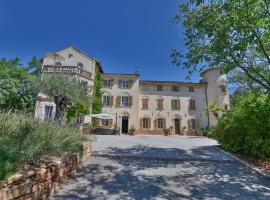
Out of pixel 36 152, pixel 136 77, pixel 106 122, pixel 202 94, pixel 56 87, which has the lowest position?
pixel 36 152

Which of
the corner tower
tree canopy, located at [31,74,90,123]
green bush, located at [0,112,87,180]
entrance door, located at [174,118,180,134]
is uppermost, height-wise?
the corner tower

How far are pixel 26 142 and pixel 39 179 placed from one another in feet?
2.72

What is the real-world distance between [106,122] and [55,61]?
32.9ft

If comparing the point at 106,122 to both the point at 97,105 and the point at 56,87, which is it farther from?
the point at 56,87

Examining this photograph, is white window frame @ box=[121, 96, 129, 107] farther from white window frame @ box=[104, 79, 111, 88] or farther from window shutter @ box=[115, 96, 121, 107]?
white window frame @ box=[104, 79, 111, 88]

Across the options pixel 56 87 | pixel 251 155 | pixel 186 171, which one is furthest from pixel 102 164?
pixel 56 87

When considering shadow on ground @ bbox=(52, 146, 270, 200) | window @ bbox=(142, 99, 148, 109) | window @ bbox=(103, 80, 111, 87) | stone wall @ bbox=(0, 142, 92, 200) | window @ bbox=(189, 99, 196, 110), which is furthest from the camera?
window @ bbox=(189, 99, 196, 110)

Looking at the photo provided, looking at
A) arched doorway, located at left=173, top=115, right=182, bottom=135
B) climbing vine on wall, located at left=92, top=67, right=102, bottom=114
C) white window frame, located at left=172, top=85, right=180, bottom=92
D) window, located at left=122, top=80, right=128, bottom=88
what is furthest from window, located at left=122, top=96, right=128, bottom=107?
arched doorway, located at left=173, top=115, right=182, bottom=135

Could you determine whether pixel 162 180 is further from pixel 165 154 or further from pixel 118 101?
pixel 118 101

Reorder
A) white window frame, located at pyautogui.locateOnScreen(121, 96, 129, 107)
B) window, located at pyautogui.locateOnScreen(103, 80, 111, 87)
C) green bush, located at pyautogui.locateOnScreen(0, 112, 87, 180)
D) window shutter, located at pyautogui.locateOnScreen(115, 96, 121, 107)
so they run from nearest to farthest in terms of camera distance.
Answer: green bush, located at pyautogui.locateOnScreen(0, 112, 87, 180), window shutter, located at pyautogui.locateOnScreen(115, 96, 121, 107), white window frame, located at pyautogui.locateOnScreen(121, 96, 129, 107), window, located at pyautogui.locateOnScreen(103, 80, 111, 87)

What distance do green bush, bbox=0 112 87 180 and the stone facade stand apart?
20.0 metres

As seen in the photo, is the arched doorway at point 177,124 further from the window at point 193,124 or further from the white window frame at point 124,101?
the white window frame at point 124,101

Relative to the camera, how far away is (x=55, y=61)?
80.5ft

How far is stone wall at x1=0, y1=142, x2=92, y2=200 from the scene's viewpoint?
9.66 ft
